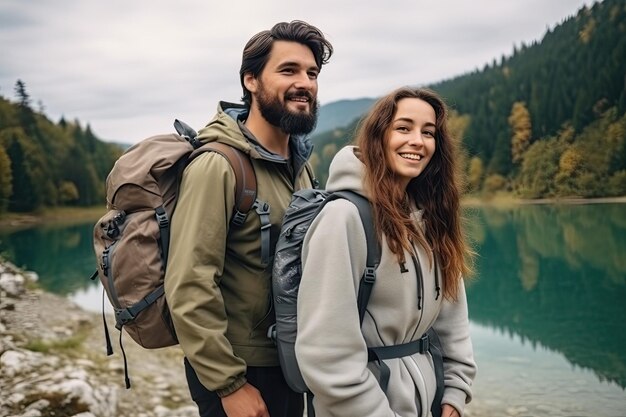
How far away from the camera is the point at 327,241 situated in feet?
6.41

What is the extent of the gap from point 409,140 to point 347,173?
0.90ft

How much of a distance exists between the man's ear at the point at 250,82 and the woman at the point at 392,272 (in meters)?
0.59

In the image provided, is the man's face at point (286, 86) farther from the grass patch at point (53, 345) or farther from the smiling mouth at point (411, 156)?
the grass patch at point (53, 345)

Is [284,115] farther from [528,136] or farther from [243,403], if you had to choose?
[528,136]

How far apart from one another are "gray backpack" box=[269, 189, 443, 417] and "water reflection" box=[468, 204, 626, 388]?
41.8 inches

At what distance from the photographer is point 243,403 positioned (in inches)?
87.3

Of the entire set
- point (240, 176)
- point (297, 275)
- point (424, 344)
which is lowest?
point (424, 344)

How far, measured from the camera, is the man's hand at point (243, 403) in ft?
7.25

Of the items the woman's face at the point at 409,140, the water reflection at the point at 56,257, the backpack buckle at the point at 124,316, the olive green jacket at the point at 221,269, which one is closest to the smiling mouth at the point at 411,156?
the woman's face at the point at 409,140

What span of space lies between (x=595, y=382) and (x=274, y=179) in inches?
324

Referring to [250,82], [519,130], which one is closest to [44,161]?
[519,130]

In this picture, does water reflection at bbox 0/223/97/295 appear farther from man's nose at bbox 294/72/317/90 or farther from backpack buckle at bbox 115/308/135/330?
man's nose at bbox 294/72/317/90

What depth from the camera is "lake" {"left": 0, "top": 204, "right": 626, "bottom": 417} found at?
8039mm

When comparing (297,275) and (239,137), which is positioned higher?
(239,137)
